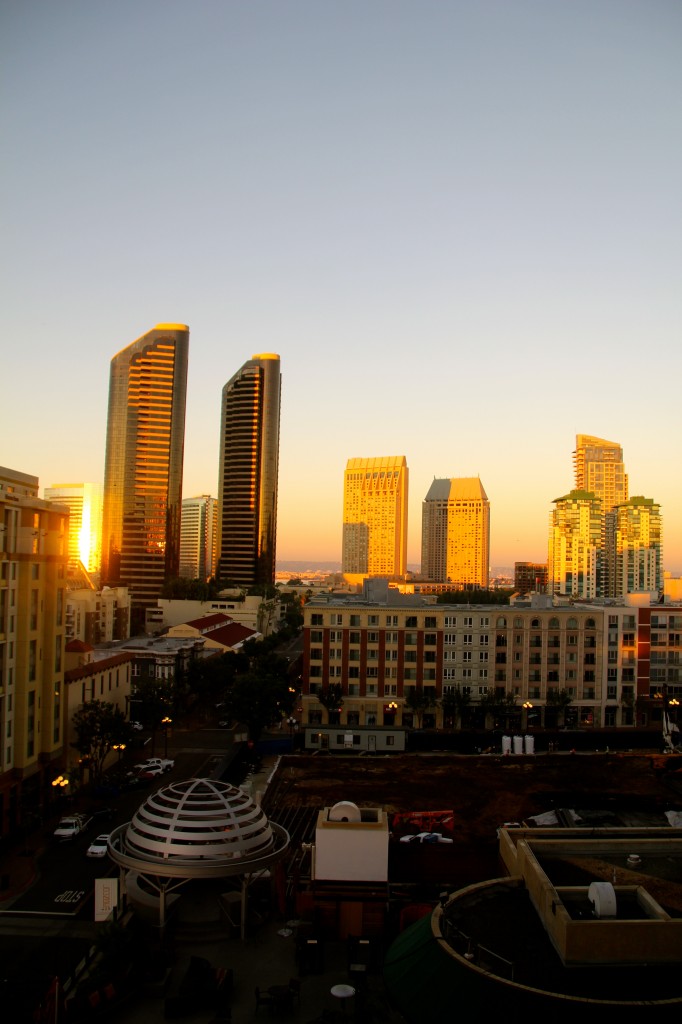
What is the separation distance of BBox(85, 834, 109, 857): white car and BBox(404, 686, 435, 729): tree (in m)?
34.1

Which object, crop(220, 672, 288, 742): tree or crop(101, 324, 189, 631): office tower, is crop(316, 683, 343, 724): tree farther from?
crop(101, 324, 189, 631): office tower

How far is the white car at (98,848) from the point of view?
111 feet

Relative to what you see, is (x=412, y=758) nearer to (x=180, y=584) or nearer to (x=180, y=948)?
(x=180, y=948)

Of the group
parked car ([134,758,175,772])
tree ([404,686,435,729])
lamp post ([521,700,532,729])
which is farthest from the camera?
lamp post ([521,700,532,729])

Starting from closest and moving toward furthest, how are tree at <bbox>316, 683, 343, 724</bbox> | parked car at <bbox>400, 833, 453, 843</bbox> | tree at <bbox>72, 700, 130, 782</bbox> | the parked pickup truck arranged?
parked car at <bbox>400, 833, 453, 843</bbox>, the parked pickup truck, tree at <bbox>72, 700, 130, 782</bbox>, tree at <bbox>316, 683, 343, 724</bbox>

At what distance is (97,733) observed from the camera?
44.2 meters

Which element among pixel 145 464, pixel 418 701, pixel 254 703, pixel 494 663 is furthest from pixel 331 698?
pixel 145 464

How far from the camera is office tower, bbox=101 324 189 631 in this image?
157 meters

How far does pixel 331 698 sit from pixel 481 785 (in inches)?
795

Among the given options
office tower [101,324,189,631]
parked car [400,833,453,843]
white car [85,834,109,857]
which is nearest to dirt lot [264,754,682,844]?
parked car [400,833,453,843]

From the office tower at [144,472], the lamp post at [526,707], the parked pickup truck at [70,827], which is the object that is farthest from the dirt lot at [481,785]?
the office tower at [144,472]

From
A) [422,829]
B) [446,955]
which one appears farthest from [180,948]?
[422,829]

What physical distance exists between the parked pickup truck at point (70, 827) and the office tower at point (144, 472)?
4732 inches

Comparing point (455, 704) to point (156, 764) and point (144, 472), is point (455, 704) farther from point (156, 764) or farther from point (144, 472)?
point (144, 472)
